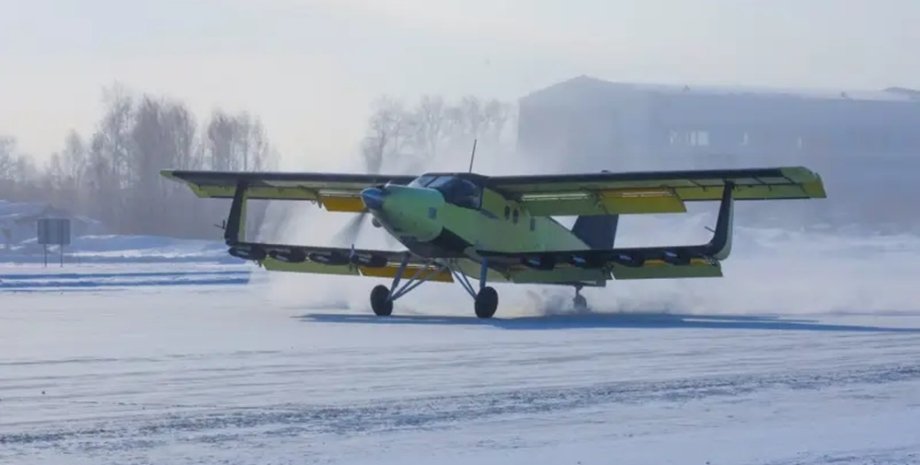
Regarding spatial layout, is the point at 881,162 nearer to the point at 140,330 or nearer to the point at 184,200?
the point at 184,200

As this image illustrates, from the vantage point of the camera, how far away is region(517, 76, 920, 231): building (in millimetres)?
88625

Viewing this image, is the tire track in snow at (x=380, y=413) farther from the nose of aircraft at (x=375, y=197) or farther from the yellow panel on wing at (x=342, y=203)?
the yellow panel on wing at (x=342, y=203)

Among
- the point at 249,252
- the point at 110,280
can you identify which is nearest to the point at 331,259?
the point at 249,252

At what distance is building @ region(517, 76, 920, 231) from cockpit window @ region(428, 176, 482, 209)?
2257 inches

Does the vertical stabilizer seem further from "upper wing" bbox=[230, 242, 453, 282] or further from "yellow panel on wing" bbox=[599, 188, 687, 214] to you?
"upper wing" bbox=[230, 242, 453, 282]

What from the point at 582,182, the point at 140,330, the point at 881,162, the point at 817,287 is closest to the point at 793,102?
the point at 881,162

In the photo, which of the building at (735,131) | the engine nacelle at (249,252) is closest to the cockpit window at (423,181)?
the engine nacelle at (249,252)

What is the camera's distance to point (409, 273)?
28500 mm

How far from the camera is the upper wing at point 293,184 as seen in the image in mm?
28719

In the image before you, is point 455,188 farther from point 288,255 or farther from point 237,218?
point 237,218

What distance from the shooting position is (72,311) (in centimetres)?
2706

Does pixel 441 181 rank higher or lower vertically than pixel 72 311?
higher

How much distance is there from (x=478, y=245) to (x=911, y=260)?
95.5 feet

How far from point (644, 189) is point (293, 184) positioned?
6.73 metres
